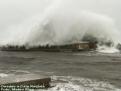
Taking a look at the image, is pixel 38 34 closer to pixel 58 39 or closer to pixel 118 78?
pixel 58 39

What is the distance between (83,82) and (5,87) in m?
4.03

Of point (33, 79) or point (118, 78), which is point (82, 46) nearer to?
point (118, 78)

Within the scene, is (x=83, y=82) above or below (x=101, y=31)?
below

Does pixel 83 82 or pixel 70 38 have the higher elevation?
pixel 70 38

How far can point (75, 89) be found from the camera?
10305 millimetres

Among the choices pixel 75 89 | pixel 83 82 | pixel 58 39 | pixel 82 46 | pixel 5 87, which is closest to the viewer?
pixel 5 87

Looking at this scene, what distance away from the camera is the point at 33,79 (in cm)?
1050

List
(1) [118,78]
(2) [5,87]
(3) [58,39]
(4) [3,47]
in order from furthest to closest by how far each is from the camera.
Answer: (4) [3,47] < (3) [58,39] < (1) [118,78] < (2) [5,87]

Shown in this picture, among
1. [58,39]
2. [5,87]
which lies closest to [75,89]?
[5,87]

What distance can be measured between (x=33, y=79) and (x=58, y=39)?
87.1 feet

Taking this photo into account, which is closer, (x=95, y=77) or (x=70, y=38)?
(x=95, y=77)

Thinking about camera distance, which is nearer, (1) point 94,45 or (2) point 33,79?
(2) point 33,79

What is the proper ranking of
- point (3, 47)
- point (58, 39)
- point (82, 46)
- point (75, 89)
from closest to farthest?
point (75, 89)
point (82, 46)
point (58, 39)
point (3, 47)

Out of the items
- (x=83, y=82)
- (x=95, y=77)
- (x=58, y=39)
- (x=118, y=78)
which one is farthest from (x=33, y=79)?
(x=58, y=39)
